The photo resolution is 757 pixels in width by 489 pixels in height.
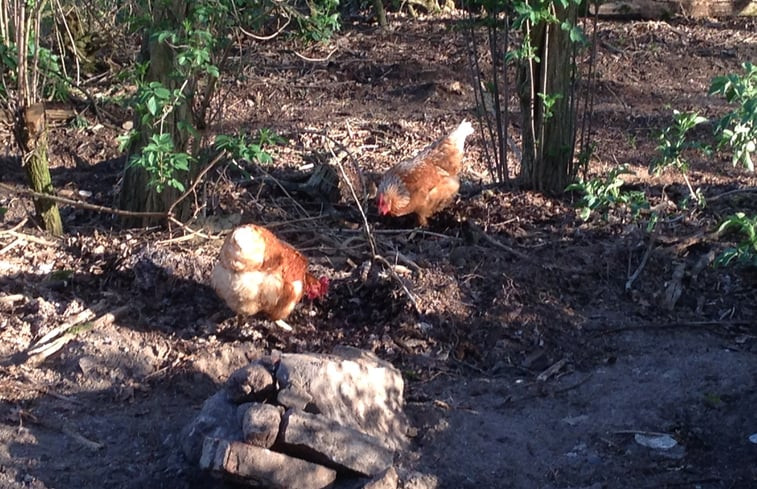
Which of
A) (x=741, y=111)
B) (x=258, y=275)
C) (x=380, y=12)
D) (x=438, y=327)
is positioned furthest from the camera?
(x=380, y=12)

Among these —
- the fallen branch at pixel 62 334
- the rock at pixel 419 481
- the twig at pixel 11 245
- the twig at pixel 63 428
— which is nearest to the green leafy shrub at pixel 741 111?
the rock at pixel 419 481

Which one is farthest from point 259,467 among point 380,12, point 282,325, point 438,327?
point 380,12

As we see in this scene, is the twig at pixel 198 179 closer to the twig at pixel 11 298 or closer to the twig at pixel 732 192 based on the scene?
the twig at pixel 11 298

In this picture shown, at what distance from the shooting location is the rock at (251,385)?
13.7ft

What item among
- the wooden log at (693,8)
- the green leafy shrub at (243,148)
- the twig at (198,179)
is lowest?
the wooden log at (693,8)

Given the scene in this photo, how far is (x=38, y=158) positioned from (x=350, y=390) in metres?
3.26

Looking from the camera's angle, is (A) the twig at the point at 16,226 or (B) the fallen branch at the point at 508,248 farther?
(A) the twig at the point at 16,226

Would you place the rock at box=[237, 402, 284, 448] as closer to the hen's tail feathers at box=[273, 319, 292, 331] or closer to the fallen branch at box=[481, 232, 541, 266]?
the hen's tail feathers at box=[273, 319, 292, 331]

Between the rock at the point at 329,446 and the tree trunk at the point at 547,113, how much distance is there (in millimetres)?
3725

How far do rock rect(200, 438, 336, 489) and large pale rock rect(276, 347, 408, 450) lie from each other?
12.3 inches

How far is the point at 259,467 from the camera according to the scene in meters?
3.79

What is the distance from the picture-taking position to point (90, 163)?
8.16m

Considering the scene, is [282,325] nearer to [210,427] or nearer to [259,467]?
[210,427]

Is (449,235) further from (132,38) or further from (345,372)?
(132,38)
